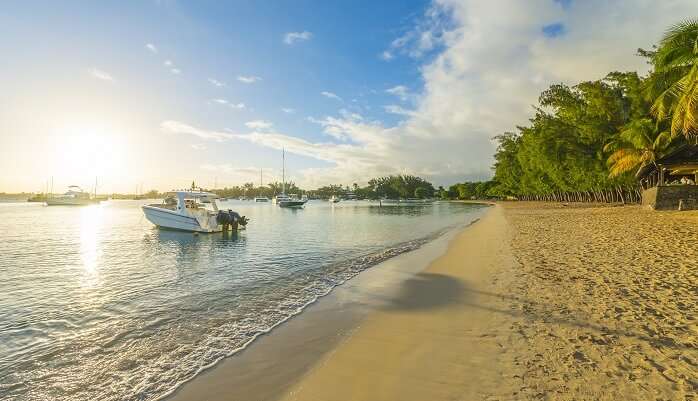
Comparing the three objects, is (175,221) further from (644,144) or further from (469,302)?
(644,144)

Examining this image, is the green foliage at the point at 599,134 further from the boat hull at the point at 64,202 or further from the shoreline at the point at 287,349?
the boat hull at the point at 64,202

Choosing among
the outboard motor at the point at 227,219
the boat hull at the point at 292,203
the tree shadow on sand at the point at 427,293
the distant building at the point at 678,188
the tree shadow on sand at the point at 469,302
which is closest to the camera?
the tree shadow on sand at the point at 469,302

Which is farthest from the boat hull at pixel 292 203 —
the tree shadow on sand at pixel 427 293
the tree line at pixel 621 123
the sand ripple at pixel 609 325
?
the sand ripple at pixel 609 325

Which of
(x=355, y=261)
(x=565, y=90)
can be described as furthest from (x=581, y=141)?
(x=355, y=261)

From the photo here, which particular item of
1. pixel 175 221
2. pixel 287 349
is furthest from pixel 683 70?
pixel 175 221

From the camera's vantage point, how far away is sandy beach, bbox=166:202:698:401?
4059mm

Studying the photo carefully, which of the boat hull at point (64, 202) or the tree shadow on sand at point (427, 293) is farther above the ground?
the boat hull at point (64, 202)

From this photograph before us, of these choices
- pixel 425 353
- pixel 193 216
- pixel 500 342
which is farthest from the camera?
pixel 193 216

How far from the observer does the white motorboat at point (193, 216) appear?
29562 millimetres

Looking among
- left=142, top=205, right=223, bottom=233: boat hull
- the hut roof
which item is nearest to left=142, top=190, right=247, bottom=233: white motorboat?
left=142, top=205, right=223, bottom=233: boat hull

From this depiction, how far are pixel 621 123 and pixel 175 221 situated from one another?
180 feet

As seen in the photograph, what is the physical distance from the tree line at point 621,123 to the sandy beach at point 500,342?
1623 centimetres

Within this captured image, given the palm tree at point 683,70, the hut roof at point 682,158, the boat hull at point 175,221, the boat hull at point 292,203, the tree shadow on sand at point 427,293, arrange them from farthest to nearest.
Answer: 1. the boat hull at point 292,203
2. the boat hull at point 175,221
3. the hut roof at point 682,158
4. the palm tree at point 683,70
5. the tree shadow on sand at point 427,293

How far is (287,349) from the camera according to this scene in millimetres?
5859
